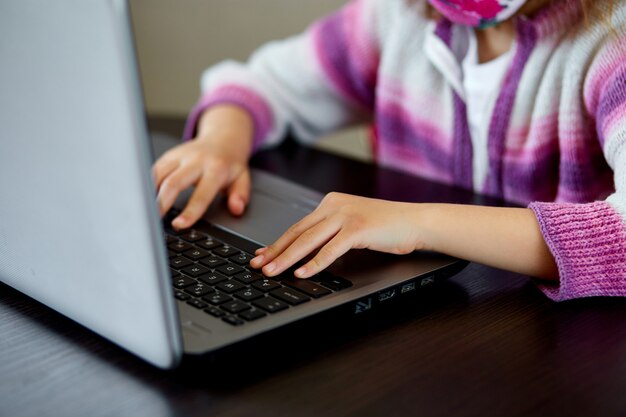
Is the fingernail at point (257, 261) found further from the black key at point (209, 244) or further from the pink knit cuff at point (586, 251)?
the pink knit cuff at point (586, 251)

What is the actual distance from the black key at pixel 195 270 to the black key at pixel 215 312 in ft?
0.22

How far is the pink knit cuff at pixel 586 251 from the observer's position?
63cm

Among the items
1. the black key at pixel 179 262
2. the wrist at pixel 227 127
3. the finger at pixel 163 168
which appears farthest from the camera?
the wrist at pixel 227 127

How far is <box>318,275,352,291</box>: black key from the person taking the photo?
1.96 ft

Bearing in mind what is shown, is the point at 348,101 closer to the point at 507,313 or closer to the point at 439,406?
the point at 507,313

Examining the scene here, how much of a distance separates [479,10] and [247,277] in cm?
41

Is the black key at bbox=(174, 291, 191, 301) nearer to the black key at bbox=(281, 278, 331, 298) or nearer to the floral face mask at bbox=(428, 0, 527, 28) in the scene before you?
the black key at bbox=(281, 278, 331, 298)

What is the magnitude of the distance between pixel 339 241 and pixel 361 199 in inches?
2.5

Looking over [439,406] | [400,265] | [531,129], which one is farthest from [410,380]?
→ [531,129]

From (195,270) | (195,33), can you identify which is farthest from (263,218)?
(195,33)

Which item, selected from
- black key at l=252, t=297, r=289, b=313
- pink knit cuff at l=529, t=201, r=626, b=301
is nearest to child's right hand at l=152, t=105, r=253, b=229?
black key at l=252, t=297, r=289, b=313

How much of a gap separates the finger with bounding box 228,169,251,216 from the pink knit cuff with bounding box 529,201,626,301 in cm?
30

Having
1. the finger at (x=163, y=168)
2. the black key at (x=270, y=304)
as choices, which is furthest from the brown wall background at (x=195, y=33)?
the black key at (x=270, y=304)

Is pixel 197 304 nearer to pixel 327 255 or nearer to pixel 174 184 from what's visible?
pixel 327 255
